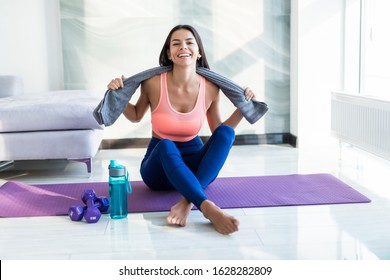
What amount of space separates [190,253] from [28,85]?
3068 mm

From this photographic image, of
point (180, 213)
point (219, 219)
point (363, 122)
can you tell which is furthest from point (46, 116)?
point (363, 122)

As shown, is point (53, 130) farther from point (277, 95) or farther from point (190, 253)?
point (277, 95)

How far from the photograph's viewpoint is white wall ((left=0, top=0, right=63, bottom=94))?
4.60 m

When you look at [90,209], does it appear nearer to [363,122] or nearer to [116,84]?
[116,84]

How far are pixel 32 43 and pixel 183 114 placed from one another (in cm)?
240

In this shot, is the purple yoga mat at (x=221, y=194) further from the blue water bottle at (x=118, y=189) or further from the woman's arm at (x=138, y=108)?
the woman's arm at (x=138, y=108)

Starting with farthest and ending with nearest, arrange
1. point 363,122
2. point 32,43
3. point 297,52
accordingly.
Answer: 1. point 32,43
2. point 297,52
3. point 363,122

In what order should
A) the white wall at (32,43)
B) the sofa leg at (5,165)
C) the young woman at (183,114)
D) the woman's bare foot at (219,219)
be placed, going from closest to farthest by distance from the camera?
1. the woman's bare foot at (219,219)
2. the young woman at (183,114)
3. the sofa leg at (5,165)
4. the white wall at (32,43)

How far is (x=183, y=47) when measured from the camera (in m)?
2.60

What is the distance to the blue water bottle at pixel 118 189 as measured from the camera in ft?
8.00

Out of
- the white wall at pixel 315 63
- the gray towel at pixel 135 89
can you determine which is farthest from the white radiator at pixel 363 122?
the gray towel at pixel 135 89

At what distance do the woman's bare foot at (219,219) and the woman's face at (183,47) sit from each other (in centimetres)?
69

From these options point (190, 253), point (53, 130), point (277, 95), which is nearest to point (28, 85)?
point (53, 130)

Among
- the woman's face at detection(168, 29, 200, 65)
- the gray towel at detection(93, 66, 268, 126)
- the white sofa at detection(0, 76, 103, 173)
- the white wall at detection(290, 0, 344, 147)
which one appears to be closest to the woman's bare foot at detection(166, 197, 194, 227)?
the gray towel at detection(93, 66, 268, 126)
